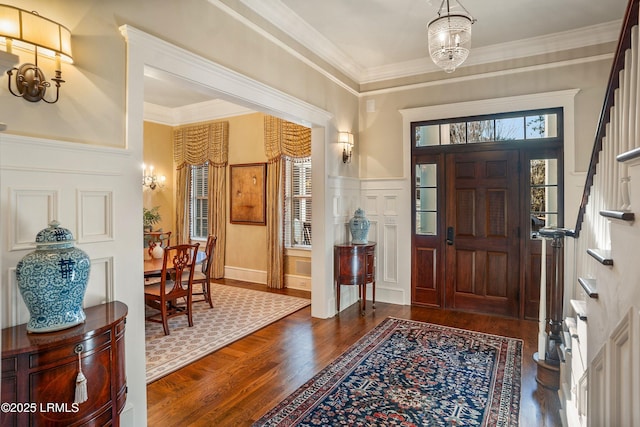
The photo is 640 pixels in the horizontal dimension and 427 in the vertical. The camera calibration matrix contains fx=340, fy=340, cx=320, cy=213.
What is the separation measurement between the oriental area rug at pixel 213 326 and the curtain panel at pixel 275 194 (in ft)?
1.63

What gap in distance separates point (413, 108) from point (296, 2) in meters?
2.25

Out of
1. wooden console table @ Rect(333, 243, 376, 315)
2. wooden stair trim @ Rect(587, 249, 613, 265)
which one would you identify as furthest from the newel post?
wooden console table @ Rect(333, 243, 376, 315)

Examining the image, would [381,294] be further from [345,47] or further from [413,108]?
[345,47]

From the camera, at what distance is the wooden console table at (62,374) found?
138 centimetres

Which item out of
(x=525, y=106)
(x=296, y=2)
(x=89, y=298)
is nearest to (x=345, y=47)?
(x=296, y=2)

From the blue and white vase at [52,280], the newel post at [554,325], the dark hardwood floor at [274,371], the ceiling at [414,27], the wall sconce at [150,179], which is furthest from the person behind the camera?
the wall sconce at [150,179]

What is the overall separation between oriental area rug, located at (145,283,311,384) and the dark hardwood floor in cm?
15

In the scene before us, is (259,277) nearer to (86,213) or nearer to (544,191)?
(86,213)

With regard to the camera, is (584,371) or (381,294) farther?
(381,294)

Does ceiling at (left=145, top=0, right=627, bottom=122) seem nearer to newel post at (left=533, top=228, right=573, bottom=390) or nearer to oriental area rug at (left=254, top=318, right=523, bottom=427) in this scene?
newel post at (left=533, top=228, right=573, bottom=390)

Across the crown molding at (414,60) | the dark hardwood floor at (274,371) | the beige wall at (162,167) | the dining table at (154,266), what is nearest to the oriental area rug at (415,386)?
the dark hardwood floor at (274,371)

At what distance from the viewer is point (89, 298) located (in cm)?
192

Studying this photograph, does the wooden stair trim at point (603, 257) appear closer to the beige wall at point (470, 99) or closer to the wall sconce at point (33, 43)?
the wall sconce at point (33, 43)

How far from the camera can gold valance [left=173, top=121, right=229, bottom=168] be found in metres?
6.45
